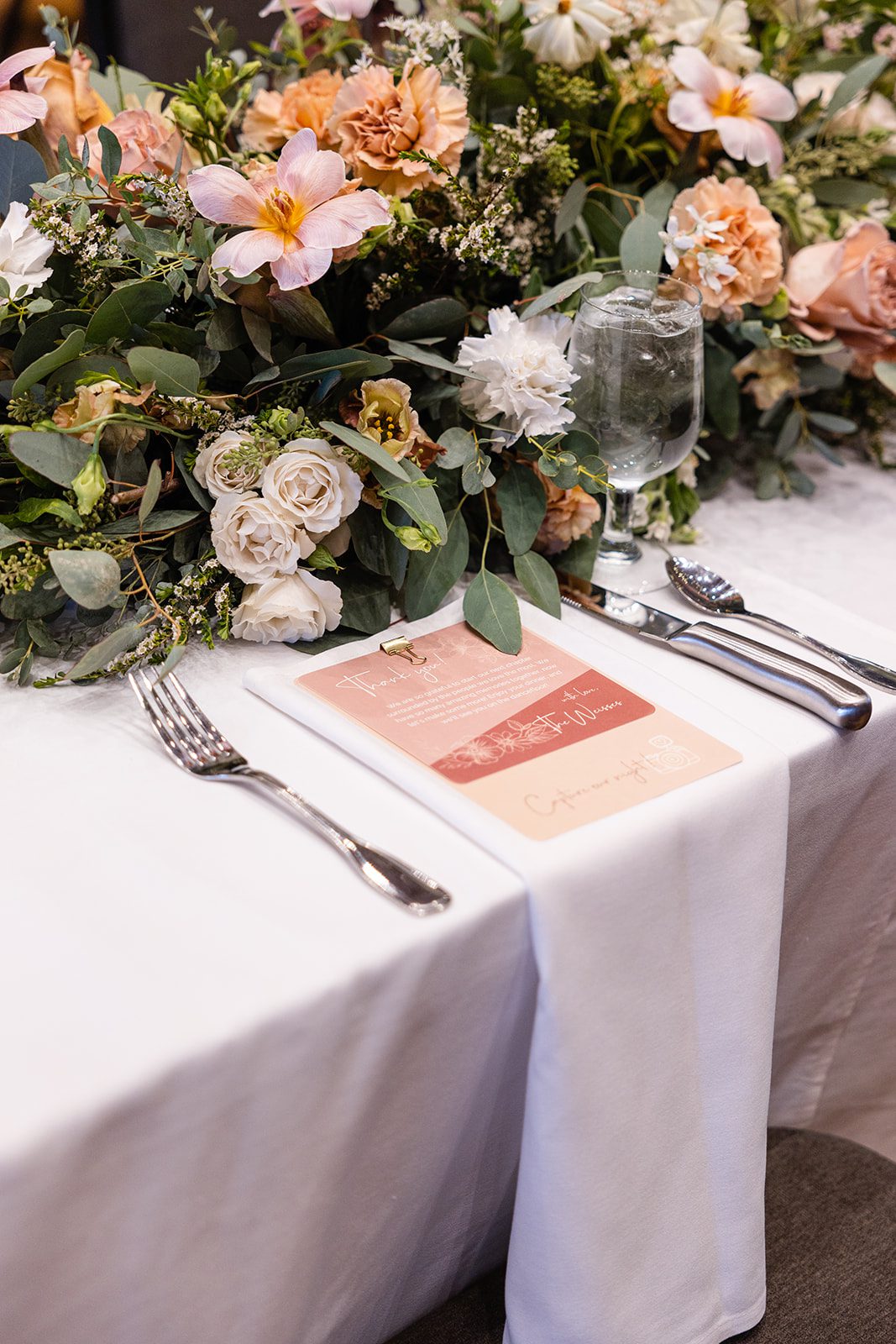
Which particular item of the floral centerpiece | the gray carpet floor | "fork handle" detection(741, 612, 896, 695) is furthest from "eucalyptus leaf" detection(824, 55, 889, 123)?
the gray carpet floor

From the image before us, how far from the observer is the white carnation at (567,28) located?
3.70 ft

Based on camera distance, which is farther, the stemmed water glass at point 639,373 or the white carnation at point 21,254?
the stemmed water glass at point 639,373

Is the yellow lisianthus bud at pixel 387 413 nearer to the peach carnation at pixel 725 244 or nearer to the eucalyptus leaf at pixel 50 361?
the eucalyptus leaf at pixel 50 361

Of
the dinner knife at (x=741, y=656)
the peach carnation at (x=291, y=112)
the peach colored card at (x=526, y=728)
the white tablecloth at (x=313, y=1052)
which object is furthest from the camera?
the peach carnation at (x=291, y=112)

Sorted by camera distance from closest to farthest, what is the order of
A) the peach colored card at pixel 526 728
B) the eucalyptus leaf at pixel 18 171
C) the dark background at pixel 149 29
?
the peach colored card at pixel 526 728
the eucalyptus leaf at pixel 18 171
the dark background at pixel 149 29

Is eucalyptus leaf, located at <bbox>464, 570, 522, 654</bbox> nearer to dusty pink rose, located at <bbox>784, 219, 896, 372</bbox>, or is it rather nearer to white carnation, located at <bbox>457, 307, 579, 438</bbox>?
white carnation, located at <bbox>457, 307, 579, 438</bbox>

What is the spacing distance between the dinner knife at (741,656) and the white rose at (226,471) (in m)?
0.30

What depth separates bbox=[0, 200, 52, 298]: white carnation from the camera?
0.80 meters

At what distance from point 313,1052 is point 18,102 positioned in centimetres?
77

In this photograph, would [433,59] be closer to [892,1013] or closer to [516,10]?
[516,10]

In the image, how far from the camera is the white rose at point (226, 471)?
80 centimetres

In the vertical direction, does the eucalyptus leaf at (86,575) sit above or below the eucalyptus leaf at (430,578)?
above

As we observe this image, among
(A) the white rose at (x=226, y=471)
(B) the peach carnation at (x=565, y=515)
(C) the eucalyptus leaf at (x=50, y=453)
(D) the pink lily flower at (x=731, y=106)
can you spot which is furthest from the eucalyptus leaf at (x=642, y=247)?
(C) the eucalyptus leaf at (x=50, y=453)

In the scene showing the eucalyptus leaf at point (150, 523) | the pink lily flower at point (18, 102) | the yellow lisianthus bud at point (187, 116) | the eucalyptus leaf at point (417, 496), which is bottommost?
the eucalyptus leaf at point (150, 523)
